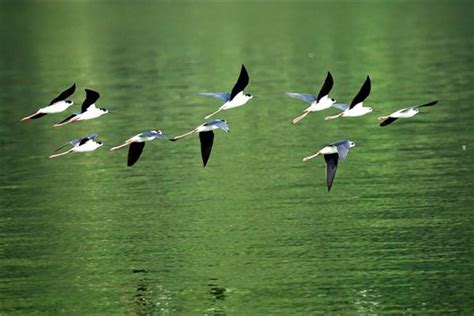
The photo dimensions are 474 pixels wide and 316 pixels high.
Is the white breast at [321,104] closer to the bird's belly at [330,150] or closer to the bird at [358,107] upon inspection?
the bird at [358,107]

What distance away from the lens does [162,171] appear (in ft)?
140

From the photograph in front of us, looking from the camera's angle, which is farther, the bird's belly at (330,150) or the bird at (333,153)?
the bird's belly at (330,150)

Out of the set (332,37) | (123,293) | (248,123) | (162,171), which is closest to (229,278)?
(123,293)

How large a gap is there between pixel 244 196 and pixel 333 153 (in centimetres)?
833

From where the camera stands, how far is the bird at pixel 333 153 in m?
29.1

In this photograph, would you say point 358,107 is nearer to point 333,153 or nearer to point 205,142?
point 333,153

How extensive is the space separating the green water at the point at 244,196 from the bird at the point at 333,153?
1.74 meters

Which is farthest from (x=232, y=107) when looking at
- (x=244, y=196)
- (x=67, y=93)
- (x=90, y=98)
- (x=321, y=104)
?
(x=244, y=196)

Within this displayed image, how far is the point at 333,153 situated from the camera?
3008cm

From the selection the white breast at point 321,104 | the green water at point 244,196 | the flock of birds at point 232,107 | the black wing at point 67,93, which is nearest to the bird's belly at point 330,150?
the flock of birds at point 232,107

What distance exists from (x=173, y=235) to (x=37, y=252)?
10.5 feet

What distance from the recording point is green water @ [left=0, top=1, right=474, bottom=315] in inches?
1104

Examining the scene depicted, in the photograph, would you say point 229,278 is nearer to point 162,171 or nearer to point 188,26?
point 162,171

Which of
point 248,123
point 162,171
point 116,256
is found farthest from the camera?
point 248,123
